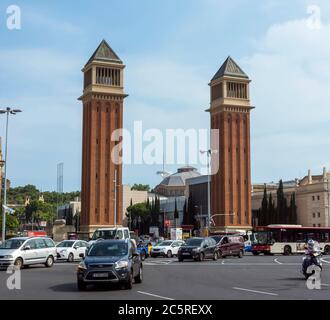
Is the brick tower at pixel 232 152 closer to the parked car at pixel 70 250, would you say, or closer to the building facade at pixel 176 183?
the parked car at pixel 70 250

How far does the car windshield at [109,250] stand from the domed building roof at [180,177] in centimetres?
17283

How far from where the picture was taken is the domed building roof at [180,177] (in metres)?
191

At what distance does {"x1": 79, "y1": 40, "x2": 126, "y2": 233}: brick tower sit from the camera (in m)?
98.8

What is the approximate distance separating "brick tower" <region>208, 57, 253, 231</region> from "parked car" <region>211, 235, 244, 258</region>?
64.0 m

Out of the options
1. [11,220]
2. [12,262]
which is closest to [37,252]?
[12,262]

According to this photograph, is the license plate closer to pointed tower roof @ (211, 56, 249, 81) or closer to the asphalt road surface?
the asphalt road surface

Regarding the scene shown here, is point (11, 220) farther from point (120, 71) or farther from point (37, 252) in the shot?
point (37, 252)

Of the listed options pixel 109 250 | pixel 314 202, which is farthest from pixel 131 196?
pixel 109 250

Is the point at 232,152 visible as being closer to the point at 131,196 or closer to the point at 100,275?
the point at 131,196

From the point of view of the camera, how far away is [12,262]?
26531 mm

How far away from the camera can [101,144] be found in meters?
100

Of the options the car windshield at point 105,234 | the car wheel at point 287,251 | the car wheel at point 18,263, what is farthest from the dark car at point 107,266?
the car wheel at point 287,251

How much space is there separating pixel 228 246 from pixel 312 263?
21893 mm
